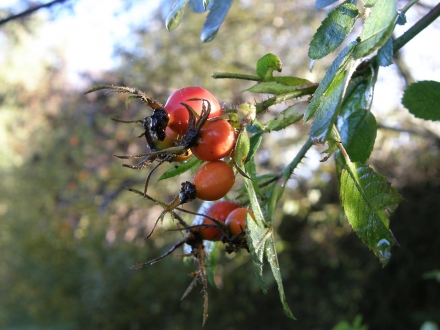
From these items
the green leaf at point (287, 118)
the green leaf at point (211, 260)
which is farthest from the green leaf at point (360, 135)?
the green leaf at point (211, 260)

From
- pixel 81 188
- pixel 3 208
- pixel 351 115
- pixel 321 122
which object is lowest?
pixel 321 122

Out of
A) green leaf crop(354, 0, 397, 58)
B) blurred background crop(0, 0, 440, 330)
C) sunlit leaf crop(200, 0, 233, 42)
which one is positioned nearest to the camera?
green leaf crop(354, 0, 397, 58)

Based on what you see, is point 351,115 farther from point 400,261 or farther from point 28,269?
point 28,269

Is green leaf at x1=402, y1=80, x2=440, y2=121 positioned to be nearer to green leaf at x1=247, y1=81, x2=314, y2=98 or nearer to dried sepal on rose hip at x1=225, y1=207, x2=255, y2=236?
green leaf at x1=247, y1=81, x2=314, y2=98

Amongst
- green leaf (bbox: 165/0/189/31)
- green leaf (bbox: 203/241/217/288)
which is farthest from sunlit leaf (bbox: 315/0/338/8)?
green leaf (bbox: 203/241/217/288)

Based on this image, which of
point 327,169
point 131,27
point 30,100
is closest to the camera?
point 327,169

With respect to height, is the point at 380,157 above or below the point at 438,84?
above

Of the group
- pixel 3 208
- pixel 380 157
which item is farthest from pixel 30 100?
pixel 3 208
